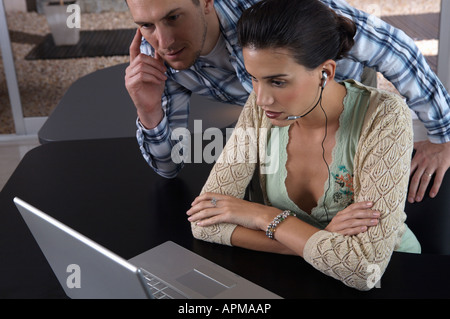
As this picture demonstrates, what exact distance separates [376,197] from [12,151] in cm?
328

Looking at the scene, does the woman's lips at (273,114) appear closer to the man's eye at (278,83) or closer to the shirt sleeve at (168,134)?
the man's eye at (278,83)

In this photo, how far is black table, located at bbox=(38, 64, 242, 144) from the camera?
2.23 meters

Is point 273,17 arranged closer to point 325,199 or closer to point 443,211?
point 325,199

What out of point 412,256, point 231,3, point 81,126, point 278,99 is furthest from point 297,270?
point 81,126

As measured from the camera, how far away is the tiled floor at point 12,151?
366 centimetres

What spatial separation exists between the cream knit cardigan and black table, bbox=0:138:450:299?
0.04m

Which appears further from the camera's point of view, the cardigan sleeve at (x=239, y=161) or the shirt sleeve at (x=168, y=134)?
the shirt sleeve at (x=168, y=134)

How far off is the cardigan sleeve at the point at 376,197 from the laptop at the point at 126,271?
16cm

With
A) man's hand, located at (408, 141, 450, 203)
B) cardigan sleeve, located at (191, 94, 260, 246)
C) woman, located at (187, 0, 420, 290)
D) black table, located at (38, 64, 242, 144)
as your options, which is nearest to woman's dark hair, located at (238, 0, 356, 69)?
woman, located at (187, 0, 420, 290)

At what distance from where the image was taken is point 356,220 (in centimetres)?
120

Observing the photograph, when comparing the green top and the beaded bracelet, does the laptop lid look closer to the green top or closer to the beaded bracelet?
the beaded bracelet
